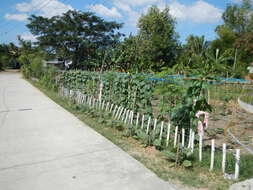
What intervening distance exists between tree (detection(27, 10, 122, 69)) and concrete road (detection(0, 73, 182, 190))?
22.4 metres

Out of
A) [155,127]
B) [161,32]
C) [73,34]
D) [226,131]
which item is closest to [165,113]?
[155,127]

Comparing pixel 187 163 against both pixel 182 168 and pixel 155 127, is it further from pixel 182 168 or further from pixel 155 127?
pixel 155 127

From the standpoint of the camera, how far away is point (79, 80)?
8938 mm

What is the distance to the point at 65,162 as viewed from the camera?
3.28 meters

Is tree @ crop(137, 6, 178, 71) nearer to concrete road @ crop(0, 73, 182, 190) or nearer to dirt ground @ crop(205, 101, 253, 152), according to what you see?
dirt ground @ crop(205, 101, 253, 152)

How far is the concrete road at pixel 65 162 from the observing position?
8.75 feet

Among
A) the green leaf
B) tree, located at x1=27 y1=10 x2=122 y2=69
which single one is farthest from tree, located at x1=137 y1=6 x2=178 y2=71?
the green leaf

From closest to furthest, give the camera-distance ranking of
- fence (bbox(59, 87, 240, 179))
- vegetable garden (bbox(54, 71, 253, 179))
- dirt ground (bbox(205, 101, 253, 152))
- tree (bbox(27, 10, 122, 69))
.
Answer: fence (bbox(59, 87, 240, 179)) → vegetable garden (bbox(54, 71, 253, 179)) → dirt ground (bbox(205, 101, 253, 152)) → tree (bbox(27, 10, 122, 69))

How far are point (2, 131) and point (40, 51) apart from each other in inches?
1027

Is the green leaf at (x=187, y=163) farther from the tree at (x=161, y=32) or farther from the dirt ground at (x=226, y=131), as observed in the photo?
the tree at (x=161, y=32)

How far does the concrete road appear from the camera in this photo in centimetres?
267

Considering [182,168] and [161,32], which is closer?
[182,168]

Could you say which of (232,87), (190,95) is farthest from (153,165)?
(232,87)

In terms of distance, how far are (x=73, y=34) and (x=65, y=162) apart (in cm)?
2670
